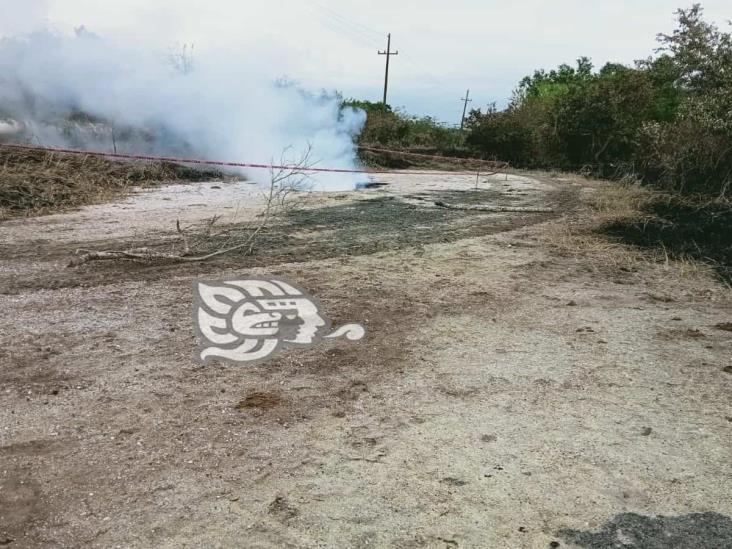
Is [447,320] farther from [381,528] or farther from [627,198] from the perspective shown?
[627,198]

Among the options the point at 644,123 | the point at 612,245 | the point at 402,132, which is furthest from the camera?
the point at 402,132

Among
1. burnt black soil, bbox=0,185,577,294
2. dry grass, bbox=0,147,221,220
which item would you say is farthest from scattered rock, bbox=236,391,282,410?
dry grass, bbox=0,147,221,220

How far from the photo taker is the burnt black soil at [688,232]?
8938 millimetres

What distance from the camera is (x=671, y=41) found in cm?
2252

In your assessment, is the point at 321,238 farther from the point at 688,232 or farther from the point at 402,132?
the point at 402,132

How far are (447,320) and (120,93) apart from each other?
1459 centimetres

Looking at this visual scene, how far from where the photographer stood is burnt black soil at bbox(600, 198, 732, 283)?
8938mm

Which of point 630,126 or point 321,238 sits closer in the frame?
point 321,238

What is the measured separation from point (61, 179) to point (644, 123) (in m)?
16.3
